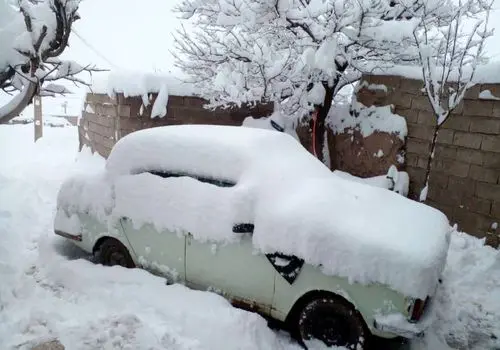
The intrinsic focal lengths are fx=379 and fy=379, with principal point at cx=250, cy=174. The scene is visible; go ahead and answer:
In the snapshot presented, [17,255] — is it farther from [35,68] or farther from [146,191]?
[35,68]

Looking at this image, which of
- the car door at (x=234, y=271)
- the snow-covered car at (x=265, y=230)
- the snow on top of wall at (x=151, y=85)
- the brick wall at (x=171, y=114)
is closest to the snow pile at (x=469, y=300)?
the snow-covered car at (x=265, y=230)

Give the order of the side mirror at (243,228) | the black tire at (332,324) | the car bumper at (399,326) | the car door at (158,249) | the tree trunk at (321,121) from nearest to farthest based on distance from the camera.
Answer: the car bumper at (399,326) → the black tire at (332,324) → the side mirror at (243,228) → the car door at (158,249) → the tree trunk at (321,121)

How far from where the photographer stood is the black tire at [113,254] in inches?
164

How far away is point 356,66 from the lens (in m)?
6.62

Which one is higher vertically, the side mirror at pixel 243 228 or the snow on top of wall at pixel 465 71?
the snow on top of wall at pixel 465 71

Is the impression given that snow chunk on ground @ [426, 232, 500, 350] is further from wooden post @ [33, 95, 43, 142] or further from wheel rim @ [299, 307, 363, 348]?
wooden post @ [33, 95, 43, 142]

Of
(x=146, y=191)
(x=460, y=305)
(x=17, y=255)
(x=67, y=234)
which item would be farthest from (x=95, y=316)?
(x=460, y=305)

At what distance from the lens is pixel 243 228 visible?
11.0ft

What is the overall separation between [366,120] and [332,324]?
494 centimetres

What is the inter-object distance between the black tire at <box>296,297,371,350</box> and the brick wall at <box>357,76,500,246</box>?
143 inches

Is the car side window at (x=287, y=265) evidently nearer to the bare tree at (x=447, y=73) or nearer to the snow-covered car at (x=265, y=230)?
the snow-covered car at (x=265, y=230)

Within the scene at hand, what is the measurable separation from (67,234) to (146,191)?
128 centimetres

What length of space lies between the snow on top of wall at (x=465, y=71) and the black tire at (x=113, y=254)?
5301 mm

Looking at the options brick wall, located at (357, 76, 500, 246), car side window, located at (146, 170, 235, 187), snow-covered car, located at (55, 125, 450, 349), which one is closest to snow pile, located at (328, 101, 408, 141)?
brick wall, located at (357, 76, 500, 246)
